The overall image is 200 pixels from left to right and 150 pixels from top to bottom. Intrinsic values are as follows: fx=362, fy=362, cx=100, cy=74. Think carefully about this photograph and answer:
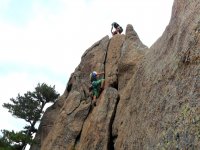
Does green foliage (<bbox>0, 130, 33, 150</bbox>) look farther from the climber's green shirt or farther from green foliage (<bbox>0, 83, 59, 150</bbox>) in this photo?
the climber's green shirt

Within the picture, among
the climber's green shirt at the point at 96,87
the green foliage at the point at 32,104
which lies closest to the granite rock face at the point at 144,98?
the climber's green shirt at the point at 96,87

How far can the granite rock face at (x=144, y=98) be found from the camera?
15.2 meters

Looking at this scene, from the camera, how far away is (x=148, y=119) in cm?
1839

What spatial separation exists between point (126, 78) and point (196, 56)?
45.1ft

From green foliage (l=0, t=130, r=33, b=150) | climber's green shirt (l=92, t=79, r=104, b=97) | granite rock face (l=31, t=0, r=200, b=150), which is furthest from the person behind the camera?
green foliage (l=0, t=130, r=33, b=150)

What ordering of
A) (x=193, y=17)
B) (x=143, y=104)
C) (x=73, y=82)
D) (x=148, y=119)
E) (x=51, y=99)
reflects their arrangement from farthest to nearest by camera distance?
(x=51, y=99)
(x=73, y=82)
(x=143, y=104)
(x=148, y=119)
(x=193, y=17)

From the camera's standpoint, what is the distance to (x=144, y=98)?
2036 cm

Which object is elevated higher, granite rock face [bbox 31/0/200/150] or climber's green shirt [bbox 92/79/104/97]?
climber's green shirt [bbox 92/79/104/97]

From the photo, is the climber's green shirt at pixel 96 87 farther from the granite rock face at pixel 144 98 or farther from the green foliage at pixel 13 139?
the green foliage at pixel 13 139

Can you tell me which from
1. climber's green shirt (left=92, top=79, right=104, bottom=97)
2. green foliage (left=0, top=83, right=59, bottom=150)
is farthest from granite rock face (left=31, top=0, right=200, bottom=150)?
green foliage (left=0, top=83, right=59, bottom=150)

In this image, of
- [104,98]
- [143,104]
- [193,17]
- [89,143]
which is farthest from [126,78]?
[193,17]

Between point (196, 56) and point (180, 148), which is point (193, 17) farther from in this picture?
point (180, 148)

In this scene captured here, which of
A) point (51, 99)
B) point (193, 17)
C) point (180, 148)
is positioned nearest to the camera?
point (180, 148)

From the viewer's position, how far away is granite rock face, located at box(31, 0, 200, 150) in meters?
15.2
